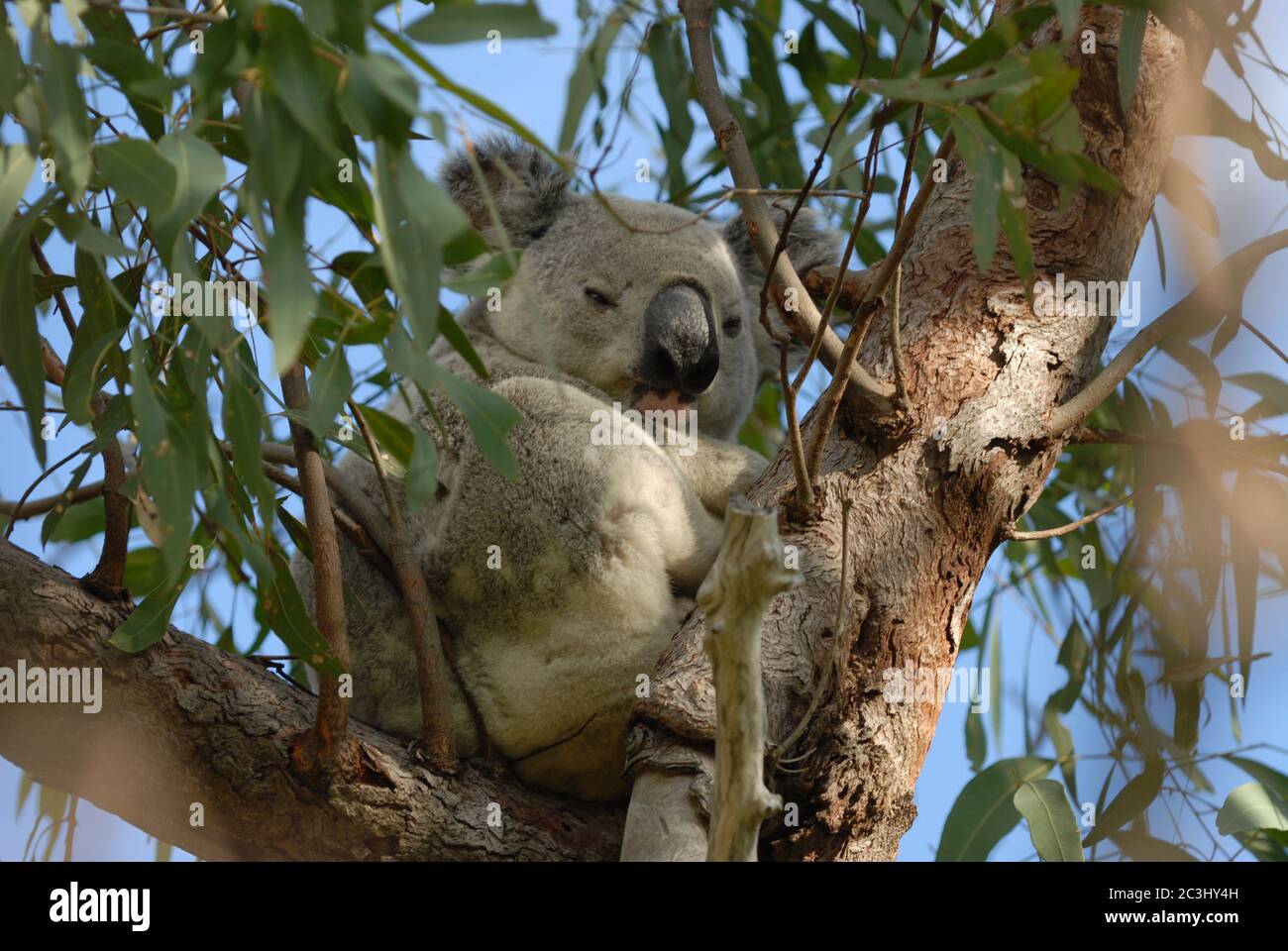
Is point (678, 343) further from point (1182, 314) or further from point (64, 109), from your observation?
point (64, 109)

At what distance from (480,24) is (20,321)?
704mm

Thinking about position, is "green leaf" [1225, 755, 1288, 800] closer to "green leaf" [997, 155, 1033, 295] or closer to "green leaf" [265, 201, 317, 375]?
"green leaf" [997, 155, 1033, 295]

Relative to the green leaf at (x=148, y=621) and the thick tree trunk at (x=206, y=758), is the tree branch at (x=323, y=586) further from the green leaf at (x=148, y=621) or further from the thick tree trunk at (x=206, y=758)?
the green leaf at (x=148, y=621)

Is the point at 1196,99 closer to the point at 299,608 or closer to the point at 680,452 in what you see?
the point at 680,452

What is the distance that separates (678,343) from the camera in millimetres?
2656

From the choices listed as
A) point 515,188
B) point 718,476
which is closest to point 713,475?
point 718,476

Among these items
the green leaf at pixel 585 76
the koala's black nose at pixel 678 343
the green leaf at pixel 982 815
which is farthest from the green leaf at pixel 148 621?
the green leaf at pixel 585 76

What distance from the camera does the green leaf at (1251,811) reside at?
230cm

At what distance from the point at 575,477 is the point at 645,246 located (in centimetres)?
72

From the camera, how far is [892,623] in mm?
2035

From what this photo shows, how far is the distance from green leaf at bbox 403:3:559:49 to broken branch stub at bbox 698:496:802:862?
50 cm

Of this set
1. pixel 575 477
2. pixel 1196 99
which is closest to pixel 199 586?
pixel 575 477

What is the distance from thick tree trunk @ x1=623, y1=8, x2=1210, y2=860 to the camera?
6.16 ft

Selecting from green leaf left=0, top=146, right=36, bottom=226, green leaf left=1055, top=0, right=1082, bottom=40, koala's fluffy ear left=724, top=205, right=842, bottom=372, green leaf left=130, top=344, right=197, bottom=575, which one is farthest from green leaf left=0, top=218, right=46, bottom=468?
koala's fluffy ear left=724, top=205, right=842, bottom=372
